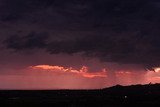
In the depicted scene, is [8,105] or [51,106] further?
[51,106]

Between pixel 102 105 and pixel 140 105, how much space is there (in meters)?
20.3

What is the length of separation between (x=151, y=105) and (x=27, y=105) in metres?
66.1

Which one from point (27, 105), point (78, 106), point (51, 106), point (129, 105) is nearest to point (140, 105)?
point (129, 105)

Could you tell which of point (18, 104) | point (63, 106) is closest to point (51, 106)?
point (63, 106)

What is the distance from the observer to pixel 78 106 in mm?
172750

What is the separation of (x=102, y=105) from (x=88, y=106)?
8.94 meters

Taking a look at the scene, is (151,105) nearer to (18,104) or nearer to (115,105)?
(115,105)

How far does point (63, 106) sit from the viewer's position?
6944 inches

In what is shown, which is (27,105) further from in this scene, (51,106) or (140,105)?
(140,105)

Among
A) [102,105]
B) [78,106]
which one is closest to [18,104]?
[78,106]

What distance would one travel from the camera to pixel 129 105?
177125 mm

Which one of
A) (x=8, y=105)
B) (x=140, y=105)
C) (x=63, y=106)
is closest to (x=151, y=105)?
(x=140, y=105)

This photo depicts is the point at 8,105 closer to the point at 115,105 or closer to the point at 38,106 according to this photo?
the point at 38,106

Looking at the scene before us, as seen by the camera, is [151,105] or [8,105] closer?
[8,105]
